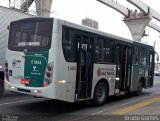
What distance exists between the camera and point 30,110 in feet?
37.8

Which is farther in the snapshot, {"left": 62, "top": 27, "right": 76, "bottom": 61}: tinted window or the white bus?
{"left": 62, "top": 27, "right": 76, "bottom": 61}: tinted window

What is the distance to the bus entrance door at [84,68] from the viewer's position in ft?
38.1

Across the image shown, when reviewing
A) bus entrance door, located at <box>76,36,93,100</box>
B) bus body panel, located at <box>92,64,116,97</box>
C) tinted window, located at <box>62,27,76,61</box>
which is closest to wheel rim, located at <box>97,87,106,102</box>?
bus body panel, located at <box>92,64,116,97</box>

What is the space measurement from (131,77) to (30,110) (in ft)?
20.4

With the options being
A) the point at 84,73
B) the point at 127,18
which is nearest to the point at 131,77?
the point at 84,73

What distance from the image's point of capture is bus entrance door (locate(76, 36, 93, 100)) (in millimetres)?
11609

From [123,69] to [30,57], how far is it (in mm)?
5477

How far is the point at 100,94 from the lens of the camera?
13.3 metres

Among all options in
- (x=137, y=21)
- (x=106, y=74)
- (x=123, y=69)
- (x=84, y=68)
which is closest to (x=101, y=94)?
(x=106, y=74)

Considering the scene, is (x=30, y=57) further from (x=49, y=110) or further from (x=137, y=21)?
(x=137, y=21)

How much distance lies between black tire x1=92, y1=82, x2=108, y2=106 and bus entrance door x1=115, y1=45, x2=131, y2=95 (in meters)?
1.18

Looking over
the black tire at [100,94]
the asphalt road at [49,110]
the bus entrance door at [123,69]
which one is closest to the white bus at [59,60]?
the black tire at [100,94]

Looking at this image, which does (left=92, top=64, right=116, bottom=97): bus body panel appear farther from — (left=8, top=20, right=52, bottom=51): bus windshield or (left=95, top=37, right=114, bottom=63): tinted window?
(left=8, top=20, right=52, bottom=51): bus windshield

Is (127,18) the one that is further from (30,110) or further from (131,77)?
(30,110)
